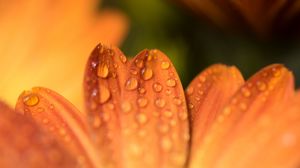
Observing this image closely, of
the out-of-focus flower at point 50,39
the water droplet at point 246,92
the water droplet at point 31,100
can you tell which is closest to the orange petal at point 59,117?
the water droplet at point 31,100

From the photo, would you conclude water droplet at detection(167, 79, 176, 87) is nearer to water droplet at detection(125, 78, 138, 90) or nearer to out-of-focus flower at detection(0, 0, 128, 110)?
water droplet at detection(125, 78, 138, 90)

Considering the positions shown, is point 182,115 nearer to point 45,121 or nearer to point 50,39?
point 45,121

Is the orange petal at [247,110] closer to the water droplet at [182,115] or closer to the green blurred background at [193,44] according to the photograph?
the water droplet at [182,115]

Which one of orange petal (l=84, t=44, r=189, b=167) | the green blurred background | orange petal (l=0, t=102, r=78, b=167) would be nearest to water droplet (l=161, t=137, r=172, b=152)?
orange petal (l=84, t=44, r=189, b=167)

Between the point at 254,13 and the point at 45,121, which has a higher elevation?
the point at 254,13

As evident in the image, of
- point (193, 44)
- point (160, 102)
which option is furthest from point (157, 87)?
point (193, 44)
